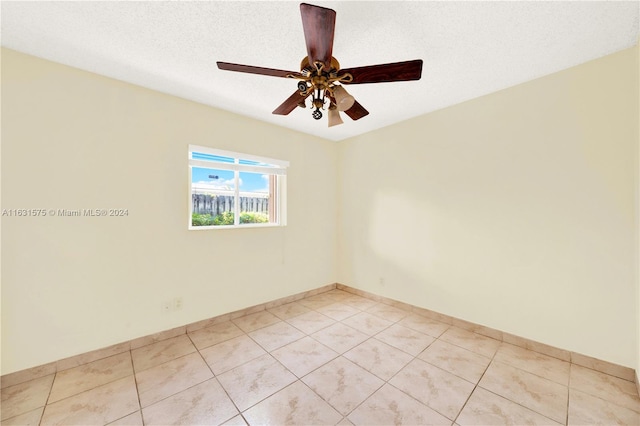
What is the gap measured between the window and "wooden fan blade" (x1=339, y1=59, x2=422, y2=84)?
1875 millimetres

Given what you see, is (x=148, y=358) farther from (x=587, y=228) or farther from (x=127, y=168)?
(x=587, y=228)

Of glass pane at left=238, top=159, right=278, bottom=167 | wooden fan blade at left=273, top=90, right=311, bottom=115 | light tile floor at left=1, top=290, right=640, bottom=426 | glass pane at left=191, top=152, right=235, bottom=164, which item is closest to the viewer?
light tile floor at left=1, top=290, right=640, bottom=426

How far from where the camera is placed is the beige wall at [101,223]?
1.82 meters

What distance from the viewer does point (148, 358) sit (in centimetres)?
211

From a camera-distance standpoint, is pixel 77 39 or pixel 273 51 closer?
pixel 77 39

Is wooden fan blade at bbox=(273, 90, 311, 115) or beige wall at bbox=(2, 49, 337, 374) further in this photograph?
beige wall at bbox=(2, 49, 337, 374)

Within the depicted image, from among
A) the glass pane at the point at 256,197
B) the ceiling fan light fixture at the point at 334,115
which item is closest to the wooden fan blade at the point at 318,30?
the ceiling fan light fixture at the point at 334,115

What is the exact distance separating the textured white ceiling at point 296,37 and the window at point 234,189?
32.0 inches

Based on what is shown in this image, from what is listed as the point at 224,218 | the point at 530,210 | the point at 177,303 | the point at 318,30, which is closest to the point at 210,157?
the point at 224,218

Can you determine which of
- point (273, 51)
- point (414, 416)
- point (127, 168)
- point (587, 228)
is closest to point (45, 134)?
point (127, 168)

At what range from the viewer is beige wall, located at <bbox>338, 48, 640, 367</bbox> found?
187 cm

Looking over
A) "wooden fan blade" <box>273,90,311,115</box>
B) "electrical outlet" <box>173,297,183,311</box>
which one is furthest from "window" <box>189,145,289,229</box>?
"wooden fan blade" <box>273,90,311,115</box>

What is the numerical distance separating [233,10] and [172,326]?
2767 mm

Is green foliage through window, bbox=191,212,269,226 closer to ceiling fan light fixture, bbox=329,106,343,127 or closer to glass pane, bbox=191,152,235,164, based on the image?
glass pane, bbox=191,152,235,164
